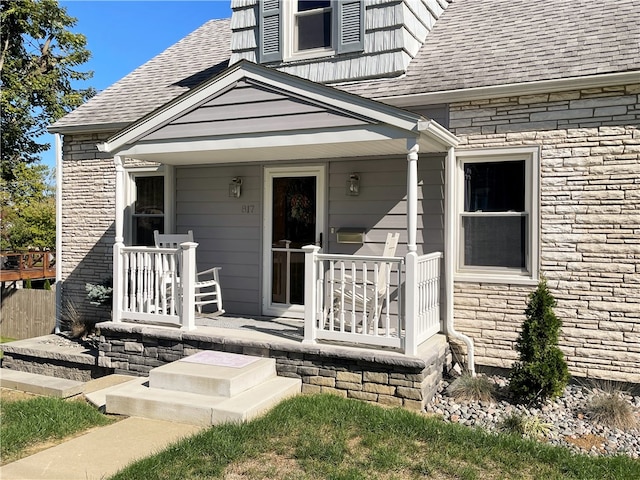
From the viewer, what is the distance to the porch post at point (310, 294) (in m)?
5.44

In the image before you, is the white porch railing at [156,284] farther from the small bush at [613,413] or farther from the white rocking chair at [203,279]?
the small bush at [613,413]

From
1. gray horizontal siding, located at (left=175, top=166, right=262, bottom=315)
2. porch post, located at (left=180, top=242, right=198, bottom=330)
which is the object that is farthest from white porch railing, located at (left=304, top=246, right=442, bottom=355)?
gray horizontal siding, located at (left=175, top=166, right=262, bottom=315)

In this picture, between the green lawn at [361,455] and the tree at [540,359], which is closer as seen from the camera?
the green lawn at [361,455]

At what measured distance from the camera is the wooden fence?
9836mm

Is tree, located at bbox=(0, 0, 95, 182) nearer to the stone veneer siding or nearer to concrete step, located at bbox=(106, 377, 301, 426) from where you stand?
the stone veneer siding

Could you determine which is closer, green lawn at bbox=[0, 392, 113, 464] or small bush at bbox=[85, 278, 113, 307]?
green lawn at bbox=[0, 392, 113, 464]

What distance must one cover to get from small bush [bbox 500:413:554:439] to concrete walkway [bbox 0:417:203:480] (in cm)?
265

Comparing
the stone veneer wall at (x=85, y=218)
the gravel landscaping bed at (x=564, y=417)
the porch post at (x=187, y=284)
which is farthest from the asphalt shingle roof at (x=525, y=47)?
the stone veneer wall at (x=85, y=218)

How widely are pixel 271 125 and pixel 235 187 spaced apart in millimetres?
1950

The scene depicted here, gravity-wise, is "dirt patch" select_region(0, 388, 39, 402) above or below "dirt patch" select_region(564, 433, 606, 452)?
below

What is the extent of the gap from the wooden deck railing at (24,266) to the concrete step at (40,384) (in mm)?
5858

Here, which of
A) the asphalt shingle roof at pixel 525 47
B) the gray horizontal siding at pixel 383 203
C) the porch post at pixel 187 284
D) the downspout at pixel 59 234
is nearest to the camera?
the asphalt shingle roof at pixel 525 47

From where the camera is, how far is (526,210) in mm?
5934

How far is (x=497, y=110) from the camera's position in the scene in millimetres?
6023
